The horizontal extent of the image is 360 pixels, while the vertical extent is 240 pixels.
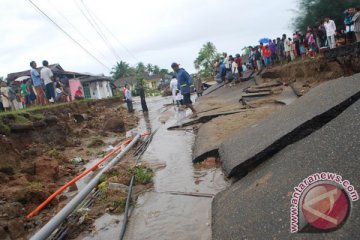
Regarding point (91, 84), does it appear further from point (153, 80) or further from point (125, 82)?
point (153, 80)

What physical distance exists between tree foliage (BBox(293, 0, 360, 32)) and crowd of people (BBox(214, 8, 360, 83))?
3796 mm

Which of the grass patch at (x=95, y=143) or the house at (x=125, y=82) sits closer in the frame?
the grass patch at (x=95, y=143)

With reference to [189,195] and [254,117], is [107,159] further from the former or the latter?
[189,195]

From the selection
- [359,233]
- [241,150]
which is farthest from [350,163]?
[241,150]

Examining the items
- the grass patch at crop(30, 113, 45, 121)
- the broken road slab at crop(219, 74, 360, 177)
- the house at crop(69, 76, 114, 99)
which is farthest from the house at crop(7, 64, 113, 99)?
the broken road slab at crop(219, 74, 360, 177)

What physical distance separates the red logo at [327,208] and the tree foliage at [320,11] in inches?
823

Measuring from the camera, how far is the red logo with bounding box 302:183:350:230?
2441mm

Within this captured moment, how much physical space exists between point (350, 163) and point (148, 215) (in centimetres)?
241

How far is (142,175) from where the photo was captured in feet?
18.5

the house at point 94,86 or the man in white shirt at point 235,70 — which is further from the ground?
the house at point 94,86

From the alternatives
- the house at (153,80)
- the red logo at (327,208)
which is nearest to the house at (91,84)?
the house at (153,80)

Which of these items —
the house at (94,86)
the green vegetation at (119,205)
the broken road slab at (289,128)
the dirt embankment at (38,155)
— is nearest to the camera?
the broken road slab at (289,128)

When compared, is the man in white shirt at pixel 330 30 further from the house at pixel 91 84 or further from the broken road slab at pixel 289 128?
the house at pixel 91 84

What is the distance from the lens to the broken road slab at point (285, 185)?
2.74 m
